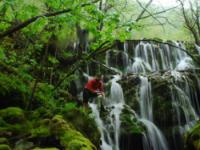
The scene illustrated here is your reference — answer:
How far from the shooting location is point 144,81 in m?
14.3

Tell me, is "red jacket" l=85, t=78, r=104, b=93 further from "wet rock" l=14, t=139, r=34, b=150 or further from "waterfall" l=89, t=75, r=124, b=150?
"wet rock" l=14, t=139, r=34, b=150

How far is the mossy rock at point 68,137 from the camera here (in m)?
5.75

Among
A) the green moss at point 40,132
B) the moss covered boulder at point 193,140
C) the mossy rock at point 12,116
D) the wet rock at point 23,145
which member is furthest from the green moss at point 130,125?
the wet rock at point 23,145

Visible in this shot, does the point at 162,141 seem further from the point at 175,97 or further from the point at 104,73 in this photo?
the point at 104,73

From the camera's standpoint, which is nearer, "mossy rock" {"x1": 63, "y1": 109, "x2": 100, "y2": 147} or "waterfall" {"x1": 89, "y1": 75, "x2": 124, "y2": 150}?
"mossy rock" {"x1": 63, "y1": 109, "x2": 100, "y2": 147}

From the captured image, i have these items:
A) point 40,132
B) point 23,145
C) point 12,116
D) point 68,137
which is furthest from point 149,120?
point 23,145

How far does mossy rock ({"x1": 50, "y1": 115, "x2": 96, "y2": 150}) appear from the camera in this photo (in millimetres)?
5746

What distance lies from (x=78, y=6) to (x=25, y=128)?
271 centimetres

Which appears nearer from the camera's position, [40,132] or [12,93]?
[40,132]

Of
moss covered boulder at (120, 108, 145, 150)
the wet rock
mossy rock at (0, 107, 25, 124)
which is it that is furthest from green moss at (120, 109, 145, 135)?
the wet rock

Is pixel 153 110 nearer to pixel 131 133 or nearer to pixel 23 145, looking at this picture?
pixel 131 133

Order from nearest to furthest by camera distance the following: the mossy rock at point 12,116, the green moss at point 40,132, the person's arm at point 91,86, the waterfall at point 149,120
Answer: the green moss at point 40,132
the mossy rock at point 12,116
the person's arm at point 91,86
the waterfall at point 149,120

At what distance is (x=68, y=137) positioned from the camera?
6.11 meters

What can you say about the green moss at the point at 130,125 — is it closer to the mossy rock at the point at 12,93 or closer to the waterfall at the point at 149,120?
the waterfall at the point at 149,120
